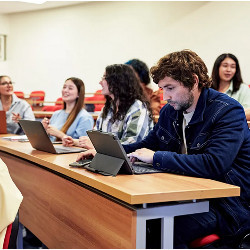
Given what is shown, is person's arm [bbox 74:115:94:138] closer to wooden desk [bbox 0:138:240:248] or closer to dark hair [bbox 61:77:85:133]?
dark hair [bbox 61:77:85:133]

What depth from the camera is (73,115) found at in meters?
3.27

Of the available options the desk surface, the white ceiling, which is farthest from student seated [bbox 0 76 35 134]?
the white ceiling

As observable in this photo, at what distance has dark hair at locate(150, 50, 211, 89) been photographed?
1647 millimetres

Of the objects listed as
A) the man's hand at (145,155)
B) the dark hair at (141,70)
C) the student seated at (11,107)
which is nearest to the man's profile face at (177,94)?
the man's hand at (145,155)

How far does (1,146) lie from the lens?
2.61 m

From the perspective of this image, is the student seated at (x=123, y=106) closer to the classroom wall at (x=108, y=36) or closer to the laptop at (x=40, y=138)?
the laptop at (x=40, y=138)

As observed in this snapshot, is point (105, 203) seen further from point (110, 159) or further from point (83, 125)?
point (83, 125)

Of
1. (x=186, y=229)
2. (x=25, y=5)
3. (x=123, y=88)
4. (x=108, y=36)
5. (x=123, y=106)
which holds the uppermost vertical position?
(x=25, y=5)

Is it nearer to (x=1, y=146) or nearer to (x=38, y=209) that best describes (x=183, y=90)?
(x=38, y=209)

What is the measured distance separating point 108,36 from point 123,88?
20.5 ft

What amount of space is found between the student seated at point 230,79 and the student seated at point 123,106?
1209 millimetres

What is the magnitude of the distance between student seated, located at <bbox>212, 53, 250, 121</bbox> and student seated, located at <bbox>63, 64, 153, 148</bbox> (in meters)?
1.21

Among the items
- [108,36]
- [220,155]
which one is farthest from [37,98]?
[220,155]

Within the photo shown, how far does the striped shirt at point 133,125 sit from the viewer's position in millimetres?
2385
